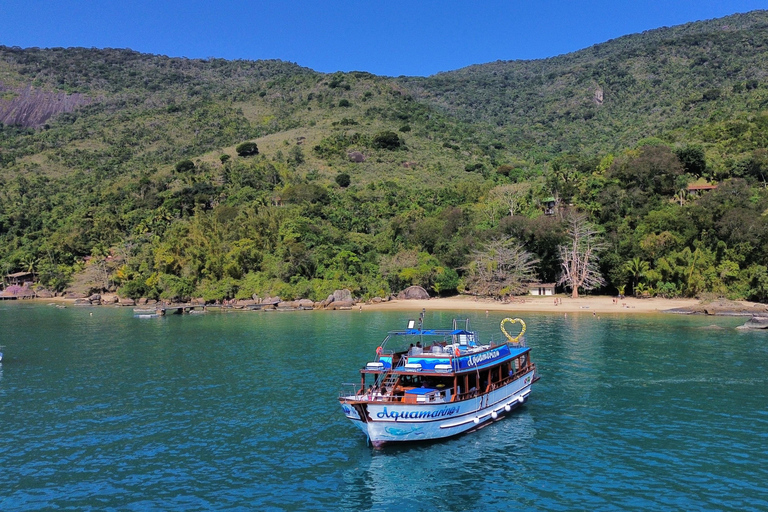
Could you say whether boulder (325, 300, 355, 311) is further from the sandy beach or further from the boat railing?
the boat railing

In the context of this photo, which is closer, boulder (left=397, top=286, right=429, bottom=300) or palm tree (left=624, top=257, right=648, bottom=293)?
palm tree (left=624, top=257, right=648, bottom=293)

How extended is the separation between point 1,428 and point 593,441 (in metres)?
32.9

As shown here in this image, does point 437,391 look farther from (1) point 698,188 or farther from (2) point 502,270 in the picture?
(1) point 698,188

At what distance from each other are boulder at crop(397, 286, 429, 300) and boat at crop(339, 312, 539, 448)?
2461 inches

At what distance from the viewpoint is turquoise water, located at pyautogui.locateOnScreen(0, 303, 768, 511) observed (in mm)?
23484

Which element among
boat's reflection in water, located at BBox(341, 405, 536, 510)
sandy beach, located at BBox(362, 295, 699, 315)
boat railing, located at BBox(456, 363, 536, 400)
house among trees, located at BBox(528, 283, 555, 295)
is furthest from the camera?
house among trees, located at BBox(528, 283, 555, 295)

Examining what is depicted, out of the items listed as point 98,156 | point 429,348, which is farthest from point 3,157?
Result: point 429,348

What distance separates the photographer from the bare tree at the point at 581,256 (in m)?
89.2

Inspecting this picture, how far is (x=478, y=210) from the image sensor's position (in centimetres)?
11675

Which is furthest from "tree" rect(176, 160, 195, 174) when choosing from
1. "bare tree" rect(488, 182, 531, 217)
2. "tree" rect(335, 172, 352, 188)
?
"bare tree" rect(488, 182, 531, 217)

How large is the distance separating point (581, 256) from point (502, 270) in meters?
12.7

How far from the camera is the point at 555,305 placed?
84.4 meters

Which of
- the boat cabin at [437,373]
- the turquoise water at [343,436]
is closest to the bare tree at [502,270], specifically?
the turquoise water at [343,436]

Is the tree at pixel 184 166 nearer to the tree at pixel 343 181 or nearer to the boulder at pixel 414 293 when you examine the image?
the tree at pixel 343 181
